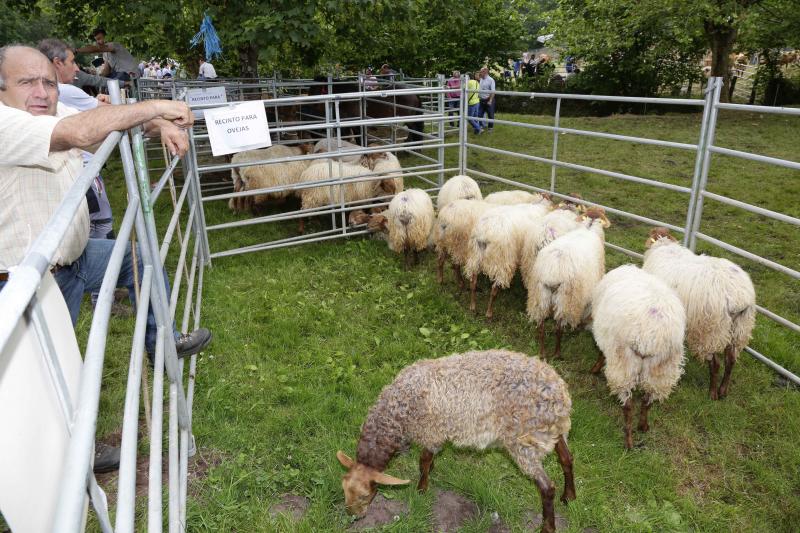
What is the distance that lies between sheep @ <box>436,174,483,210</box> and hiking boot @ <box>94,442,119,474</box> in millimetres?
4254

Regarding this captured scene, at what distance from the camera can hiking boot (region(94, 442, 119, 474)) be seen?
3.07 metres

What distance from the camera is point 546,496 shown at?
280 centimetres

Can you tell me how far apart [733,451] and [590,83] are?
67.3 feet

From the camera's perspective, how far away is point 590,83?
2134cm

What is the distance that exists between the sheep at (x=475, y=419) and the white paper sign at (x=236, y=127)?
11.7 feet

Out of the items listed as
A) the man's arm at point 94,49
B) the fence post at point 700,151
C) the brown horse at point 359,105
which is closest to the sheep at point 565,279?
the fence post at point 700,151

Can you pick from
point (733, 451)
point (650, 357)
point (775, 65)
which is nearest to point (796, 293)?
point (733, 451)

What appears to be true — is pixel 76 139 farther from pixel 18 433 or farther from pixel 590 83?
pixel 590 83

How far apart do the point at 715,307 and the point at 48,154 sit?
13.0ft

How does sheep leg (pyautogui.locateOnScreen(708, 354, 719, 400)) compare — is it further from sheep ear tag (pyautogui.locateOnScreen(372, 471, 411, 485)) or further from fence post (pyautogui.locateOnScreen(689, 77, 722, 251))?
sheep ear tag (pyautogui.locateOnScreen(372, 471, 411, 485))

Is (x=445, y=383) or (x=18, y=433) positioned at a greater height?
(x=18, y=433)

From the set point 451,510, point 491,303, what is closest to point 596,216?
point 491,303

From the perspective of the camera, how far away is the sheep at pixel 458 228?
5578 mm

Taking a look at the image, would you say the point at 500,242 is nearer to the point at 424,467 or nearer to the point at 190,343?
the point at 424,467
